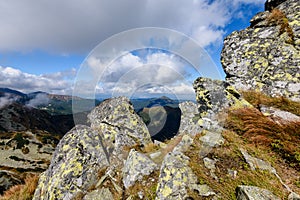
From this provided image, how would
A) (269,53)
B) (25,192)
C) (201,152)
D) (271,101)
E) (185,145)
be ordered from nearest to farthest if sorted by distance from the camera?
1. (201,152)
2. (185,145)
3. (271,101)
4. (269,53)
5. (25,192)

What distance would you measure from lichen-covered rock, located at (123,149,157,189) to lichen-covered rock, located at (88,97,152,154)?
2664 millimetres

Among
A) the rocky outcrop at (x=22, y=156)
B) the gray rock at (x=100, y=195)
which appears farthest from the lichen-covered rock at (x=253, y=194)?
the rocky outcrop at (x=22, y=156)

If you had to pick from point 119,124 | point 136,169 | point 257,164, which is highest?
point 119,124

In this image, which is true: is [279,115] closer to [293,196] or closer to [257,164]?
[257,164]

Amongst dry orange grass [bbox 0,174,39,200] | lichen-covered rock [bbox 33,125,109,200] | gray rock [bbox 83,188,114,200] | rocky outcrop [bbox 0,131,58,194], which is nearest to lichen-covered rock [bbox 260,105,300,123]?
gray rock [bbox 83,188,114,200]

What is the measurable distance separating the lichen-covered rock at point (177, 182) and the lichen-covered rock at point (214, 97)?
3.93 meters

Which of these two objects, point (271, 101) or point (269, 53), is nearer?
point (271, 101)

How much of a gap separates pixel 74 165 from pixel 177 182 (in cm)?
564

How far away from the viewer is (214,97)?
10242 millimetres

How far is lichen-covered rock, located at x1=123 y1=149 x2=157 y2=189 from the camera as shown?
25.6ft

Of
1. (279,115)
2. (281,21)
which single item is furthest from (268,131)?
(281,21)

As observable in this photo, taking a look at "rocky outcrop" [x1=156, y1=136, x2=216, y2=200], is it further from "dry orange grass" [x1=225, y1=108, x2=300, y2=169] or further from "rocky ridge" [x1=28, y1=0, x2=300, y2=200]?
"dry orange grass" [x1=225, y1=108, x2=300, y2=169]

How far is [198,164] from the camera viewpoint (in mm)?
7098

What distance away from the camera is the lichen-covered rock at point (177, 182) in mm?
6145
